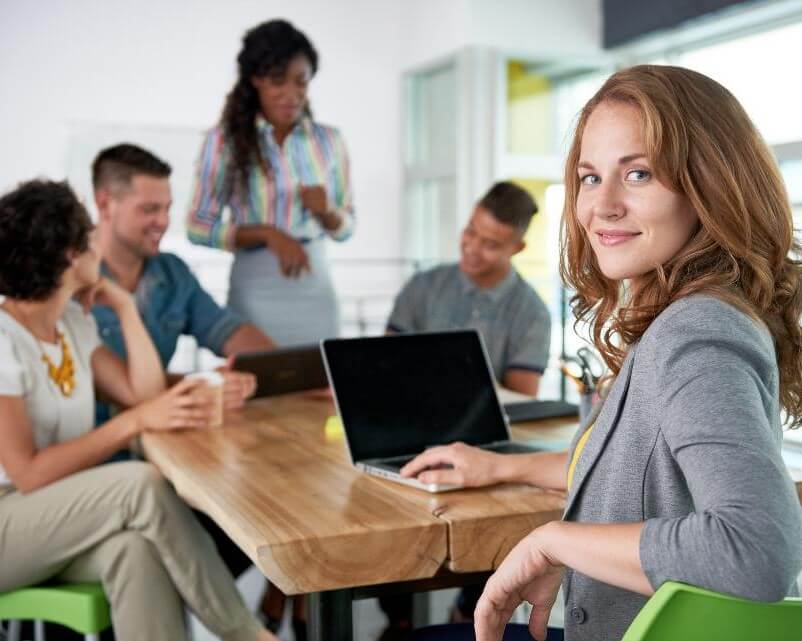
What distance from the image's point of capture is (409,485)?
147 centimetres

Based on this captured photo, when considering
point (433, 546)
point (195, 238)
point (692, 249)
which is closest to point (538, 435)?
point (433, 546)

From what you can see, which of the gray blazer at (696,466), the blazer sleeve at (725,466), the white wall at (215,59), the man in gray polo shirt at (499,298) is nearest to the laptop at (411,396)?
the gray blazer at (696,466)

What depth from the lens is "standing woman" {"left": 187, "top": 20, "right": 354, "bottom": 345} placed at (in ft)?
11.3

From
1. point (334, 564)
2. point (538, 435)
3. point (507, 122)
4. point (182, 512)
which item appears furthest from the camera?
point (507, 122)

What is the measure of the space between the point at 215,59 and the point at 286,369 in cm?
361

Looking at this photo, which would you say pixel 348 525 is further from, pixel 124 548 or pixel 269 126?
pixel 269 126

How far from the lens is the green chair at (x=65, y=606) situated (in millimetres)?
1677

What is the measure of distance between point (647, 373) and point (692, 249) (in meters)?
0.14

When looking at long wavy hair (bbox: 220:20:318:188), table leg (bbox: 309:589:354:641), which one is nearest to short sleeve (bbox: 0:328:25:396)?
table leg (bbox: 309:589:354:641)

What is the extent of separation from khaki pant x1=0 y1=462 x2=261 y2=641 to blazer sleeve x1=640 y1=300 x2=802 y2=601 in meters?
1.08

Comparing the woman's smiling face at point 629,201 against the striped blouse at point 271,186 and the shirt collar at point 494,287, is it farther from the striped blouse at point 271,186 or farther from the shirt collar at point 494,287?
the striped blouse at point 271,186

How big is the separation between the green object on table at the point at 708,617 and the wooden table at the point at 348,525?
51 centimetres

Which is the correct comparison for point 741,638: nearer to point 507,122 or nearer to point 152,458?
point 152,458

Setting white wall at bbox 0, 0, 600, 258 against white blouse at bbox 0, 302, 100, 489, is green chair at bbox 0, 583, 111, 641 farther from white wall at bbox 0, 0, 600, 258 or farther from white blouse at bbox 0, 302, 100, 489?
white wall at bbox 0, 0, 600, 258
